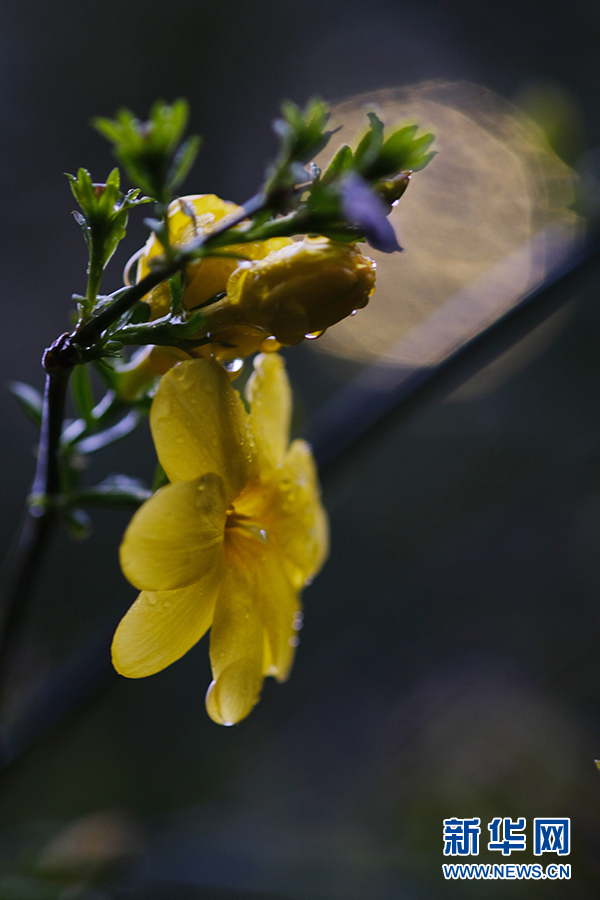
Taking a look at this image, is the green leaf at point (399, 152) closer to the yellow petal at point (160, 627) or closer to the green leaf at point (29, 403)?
the yellow petal at point (160, 627)

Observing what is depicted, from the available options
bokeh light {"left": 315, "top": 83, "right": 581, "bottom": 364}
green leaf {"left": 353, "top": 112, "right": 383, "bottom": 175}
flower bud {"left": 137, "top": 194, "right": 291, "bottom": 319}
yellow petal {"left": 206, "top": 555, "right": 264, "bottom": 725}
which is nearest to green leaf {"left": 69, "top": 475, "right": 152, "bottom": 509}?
yellow petal {"left": 206, "top": 555, "right": 264, "bottom": 725}

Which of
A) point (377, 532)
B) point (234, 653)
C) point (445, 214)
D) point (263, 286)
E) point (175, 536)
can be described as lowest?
point (234, 653)

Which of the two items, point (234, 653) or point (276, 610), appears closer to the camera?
point (234, 653)

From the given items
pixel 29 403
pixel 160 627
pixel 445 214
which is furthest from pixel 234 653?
pixel 445 214

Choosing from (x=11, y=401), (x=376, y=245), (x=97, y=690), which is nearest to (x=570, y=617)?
(x=97, y=690)

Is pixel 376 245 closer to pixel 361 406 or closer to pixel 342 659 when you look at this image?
pixel 361 406

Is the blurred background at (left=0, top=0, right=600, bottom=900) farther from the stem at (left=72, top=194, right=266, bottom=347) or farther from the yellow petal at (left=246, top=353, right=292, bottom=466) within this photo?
the stem at (left=72, top=194, right=266, bottom=347)

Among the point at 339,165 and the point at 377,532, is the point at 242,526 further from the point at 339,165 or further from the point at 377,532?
the point at 377,532
